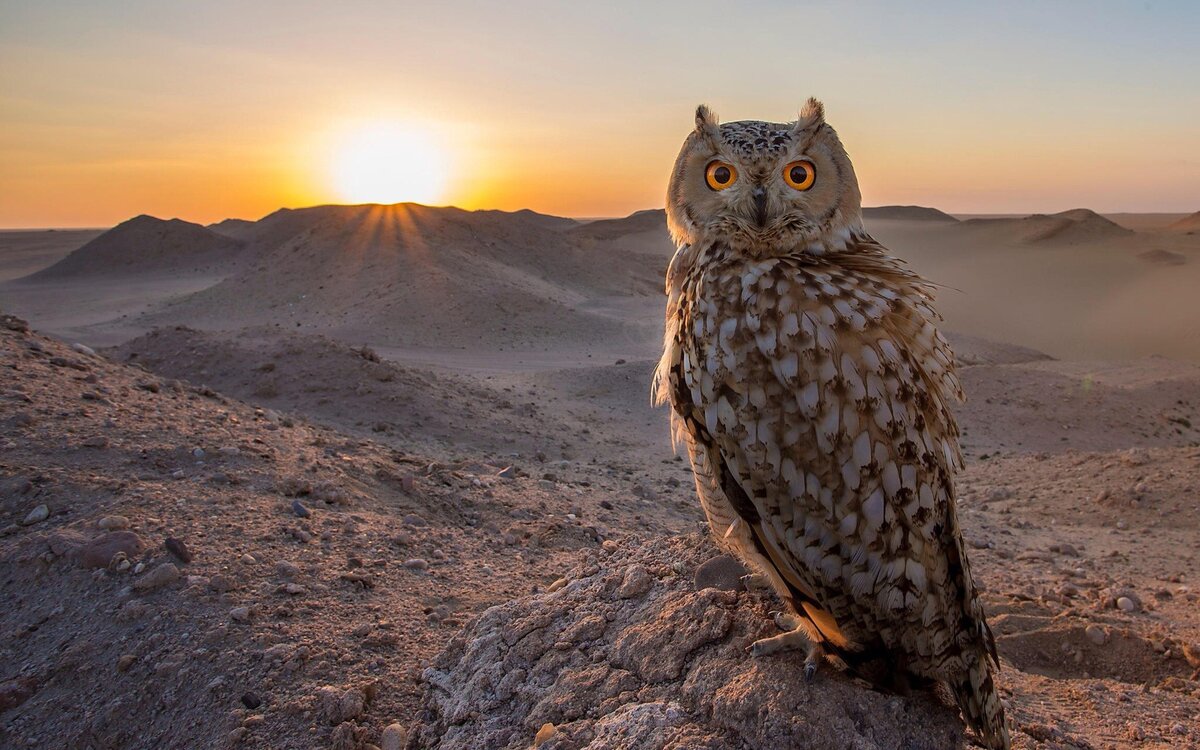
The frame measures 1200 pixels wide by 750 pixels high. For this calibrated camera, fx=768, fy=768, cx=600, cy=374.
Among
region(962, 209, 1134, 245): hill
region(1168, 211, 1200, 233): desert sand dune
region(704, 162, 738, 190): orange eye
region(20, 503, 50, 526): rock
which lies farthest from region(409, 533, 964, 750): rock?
Result: region(1168, 211, 1200, 233): desert sand dune

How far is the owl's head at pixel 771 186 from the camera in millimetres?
2781

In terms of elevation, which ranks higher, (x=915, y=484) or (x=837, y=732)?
(x=915, y=484)

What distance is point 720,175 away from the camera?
294 cm

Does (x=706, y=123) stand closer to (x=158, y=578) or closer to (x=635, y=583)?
(x=635, y=583)

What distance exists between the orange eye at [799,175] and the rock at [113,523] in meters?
3.73

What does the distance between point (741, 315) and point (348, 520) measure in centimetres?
325

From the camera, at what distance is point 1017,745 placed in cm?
302

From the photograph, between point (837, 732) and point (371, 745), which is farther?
point (371, 745)

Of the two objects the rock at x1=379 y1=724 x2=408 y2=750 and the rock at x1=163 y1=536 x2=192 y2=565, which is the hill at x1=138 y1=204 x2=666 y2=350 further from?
the rock at x1=379 y1=724 x2=408 y2=750

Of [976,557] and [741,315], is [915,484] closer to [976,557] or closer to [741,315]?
[741,315]

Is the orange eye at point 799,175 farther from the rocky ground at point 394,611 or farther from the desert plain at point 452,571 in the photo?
the rocky ground at point 394,611

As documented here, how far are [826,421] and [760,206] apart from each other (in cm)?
85

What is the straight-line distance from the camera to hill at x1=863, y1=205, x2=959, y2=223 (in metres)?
103

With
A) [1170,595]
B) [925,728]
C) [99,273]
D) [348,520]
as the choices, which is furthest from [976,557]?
[99,273]
